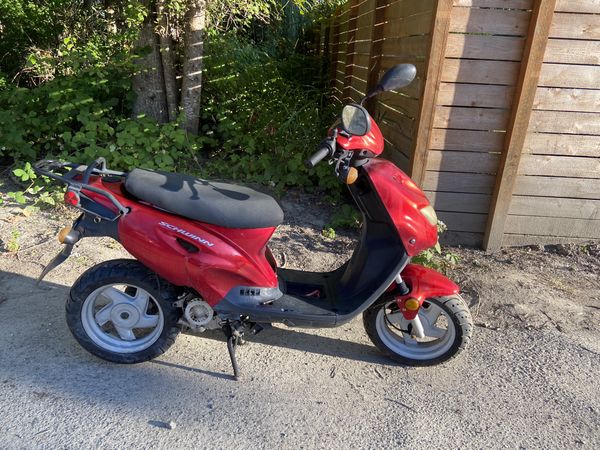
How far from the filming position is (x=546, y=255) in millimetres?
4230

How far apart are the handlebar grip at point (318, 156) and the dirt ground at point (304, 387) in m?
1.10

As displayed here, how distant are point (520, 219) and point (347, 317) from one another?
2.20 meters

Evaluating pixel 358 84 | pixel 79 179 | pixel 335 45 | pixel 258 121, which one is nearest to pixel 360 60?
pixel 358 84

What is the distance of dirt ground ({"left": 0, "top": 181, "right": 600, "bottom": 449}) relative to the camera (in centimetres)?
232

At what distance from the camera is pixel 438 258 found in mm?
4027

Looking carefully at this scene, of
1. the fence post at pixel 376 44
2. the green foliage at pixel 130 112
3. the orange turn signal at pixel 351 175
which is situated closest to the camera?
the orange turn signal at pixel 351 175

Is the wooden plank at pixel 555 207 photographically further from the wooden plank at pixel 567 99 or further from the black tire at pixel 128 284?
the black tire at pixel 128 284

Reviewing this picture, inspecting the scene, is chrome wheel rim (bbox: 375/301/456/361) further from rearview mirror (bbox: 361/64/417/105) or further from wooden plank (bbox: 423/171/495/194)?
wooden plank (bbox: 423/171/495/194)

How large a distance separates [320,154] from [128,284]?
111 centimetres

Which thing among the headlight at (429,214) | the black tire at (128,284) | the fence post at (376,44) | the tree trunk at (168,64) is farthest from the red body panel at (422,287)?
the tree trunk at (168,64)

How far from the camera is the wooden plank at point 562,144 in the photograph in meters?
4.02

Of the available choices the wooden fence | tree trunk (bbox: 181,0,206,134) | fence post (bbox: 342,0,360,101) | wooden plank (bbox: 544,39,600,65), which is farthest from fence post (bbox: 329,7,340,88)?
wooden plank (bbox: 544,39,600,65)

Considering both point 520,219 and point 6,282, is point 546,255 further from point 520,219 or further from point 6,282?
point 6,282

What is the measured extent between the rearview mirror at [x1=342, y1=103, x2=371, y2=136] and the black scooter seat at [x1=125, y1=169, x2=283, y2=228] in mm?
514
